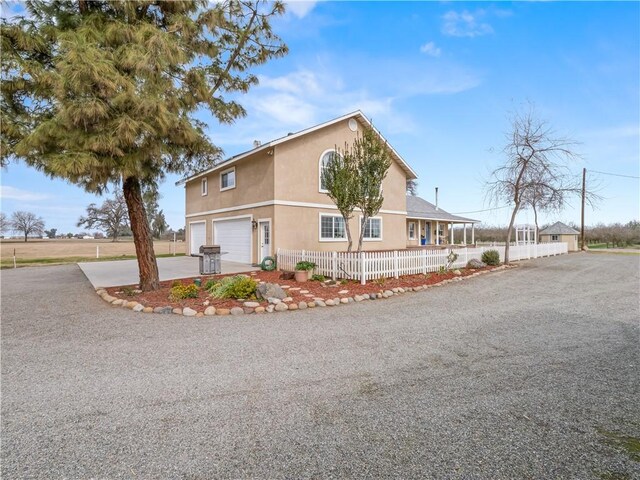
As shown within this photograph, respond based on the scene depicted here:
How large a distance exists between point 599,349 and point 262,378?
478 centimetres

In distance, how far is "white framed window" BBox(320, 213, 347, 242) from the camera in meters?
14.9

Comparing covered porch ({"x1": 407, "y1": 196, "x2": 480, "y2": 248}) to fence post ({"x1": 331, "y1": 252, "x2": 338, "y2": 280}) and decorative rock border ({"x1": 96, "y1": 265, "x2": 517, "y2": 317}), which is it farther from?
decorative rock border ({"x1": 96, "y1": 265, "x2": 517, "y2": 317})

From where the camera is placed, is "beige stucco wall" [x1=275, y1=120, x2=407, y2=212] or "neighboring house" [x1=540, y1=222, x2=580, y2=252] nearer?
"beige stucco wall" [x1=275, y1=120, x2=407, y2=212]

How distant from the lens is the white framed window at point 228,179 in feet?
52.9

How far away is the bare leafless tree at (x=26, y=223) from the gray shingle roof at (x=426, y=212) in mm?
77667

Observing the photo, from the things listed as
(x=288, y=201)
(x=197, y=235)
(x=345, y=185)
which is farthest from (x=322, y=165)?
(x=197, y=235)

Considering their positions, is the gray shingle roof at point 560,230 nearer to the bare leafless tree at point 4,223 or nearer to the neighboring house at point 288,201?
the neighboring house at point 288,201

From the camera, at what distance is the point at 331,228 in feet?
50.1

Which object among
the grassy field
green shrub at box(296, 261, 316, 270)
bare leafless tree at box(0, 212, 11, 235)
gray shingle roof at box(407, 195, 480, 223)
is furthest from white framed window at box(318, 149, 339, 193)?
bare leafless tree at box(0, 212, 11, 235)

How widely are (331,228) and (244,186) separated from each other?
4688mm

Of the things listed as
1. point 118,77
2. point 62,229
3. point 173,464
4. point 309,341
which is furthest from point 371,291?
point 62,229

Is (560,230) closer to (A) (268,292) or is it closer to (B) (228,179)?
(B) (228,179)

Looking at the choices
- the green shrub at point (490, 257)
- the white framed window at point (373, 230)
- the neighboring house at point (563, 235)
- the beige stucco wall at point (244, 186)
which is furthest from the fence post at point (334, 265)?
the neighboring house at point (563, 235)

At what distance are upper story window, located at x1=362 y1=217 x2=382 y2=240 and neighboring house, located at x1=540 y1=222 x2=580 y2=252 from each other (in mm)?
21485
